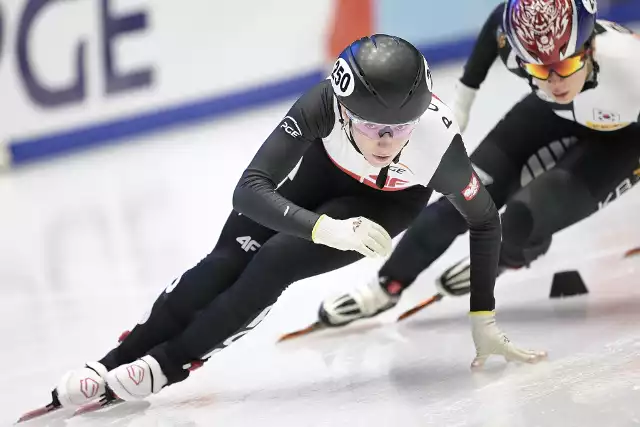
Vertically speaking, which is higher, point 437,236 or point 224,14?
point 224,14

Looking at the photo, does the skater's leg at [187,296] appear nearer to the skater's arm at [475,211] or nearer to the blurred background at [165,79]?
the skater's arm at [475,211]

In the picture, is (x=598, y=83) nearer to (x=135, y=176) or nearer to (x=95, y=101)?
(x=135, y=176)

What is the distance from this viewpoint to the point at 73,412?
3.22 m

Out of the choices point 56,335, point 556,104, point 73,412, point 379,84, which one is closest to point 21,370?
point 56,335

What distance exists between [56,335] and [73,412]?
111 cm

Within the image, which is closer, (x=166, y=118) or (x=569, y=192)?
(x=569, y=192)

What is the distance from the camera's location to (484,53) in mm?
4188

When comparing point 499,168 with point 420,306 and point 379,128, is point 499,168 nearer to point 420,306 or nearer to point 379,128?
point 420,306

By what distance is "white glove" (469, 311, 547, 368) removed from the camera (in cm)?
321

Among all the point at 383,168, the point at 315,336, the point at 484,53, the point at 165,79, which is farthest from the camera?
the point at 165,79

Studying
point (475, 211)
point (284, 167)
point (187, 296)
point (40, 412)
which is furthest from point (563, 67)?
point (40, 412)

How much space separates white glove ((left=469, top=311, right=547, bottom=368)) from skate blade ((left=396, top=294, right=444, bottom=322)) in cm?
80

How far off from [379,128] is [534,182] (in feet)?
3.96

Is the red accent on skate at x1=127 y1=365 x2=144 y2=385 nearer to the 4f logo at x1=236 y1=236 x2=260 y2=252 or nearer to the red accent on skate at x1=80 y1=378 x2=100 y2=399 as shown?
Result: the red accent on skate at x1=80 y1=378 x2=100 y2=399
